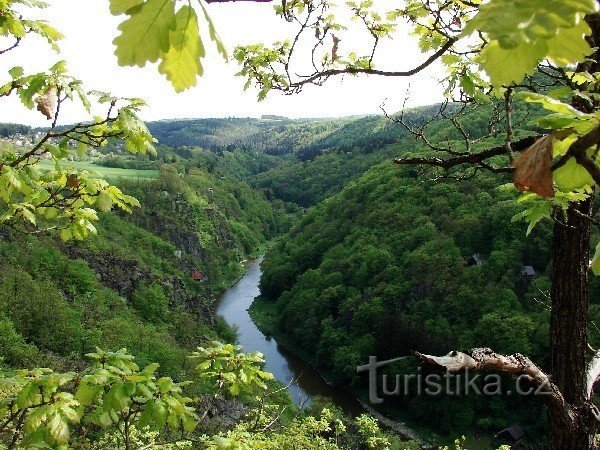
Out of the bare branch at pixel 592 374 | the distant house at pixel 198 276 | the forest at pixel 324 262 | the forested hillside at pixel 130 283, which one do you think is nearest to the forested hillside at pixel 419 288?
the forest at pixel 324 262

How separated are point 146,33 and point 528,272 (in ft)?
141

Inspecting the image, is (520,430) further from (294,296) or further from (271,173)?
(271,173)

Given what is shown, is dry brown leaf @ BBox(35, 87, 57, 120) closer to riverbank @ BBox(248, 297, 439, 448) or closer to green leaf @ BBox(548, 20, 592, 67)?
green leaf @ BBox(548, 20, 592, 67)

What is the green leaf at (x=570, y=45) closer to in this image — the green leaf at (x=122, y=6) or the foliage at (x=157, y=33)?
the foliage at (x=157, y=33)

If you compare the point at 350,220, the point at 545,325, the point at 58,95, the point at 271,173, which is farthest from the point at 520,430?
the point at 271,173

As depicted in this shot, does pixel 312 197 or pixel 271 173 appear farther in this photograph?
pixel 271 173

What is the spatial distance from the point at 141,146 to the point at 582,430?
3388 mm

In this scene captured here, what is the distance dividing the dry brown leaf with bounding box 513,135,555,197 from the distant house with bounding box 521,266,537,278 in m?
42.1

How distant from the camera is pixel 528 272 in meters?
39.4

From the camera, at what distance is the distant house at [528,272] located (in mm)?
39125

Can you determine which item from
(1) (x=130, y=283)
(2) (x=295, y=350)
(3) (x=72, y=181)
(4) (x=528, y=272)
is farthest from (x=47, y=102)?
(1) (x=130, y=283)

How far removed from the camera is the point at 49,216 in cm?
364

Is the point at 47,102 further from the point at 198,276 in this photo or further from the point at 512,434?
the point at 198,276

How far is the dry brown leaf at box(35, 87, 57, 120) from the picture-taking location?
299 cm
